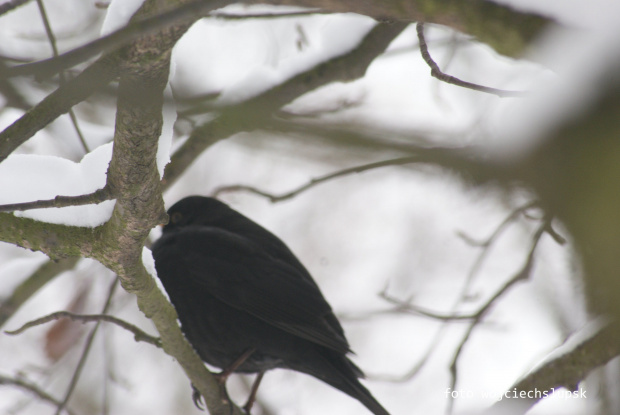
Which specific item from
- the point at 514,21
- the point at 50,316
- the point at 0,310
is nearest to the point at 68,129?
the point at 0,310

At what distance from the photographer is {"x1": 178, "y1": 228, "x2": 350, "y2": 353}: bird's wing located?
3943 millimetres

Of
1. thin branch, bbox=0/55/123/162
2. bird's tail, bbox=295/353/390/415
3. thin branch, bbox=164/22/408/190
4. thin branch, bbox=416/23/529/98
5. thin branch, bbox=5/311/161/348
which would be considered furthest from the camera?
thin branch, bbox=164/22/408/190

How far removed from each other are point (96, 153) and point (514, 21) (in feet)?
5.43

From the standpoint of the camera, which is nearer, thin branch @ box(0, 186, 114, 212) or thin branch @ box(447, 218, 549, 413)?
thin branch @ box(0, 186, 114, 212)

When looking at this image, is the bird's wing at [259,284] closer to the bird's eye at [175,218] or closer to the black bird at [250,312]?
the black bird at [250,312]

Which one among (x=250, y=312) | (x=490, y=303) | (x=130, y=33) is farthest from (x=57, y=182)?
(x=490, y=303)

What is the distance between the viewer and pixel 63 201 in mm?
2121

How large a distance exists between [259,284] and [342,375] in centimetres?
77

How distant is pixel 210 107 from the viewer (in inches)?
50.8

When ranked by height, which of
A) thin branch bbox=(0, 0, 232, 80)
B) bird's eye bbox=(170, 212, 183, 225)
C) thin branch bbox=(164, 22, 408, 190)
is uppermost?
thin branch bbox=(164, 22, 408, 190)

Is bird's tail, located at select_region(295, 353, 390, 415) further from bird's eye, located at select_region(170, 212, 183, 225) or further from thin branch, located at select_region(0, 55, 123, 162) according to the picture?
thin branch, located at select_region(0, 55, 123, 162)

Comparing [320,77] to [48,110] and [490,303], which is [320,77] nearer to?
[490,303]

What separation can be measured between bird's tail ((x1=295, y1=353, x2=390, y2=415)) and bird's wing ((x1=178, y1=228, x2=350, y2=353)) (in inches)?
5.1

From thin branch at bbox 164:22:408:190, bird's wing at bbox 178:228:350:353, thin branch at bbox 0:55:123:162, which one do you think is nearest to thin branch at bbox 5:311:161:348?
bird's wing at bbox 178:228:350:353
